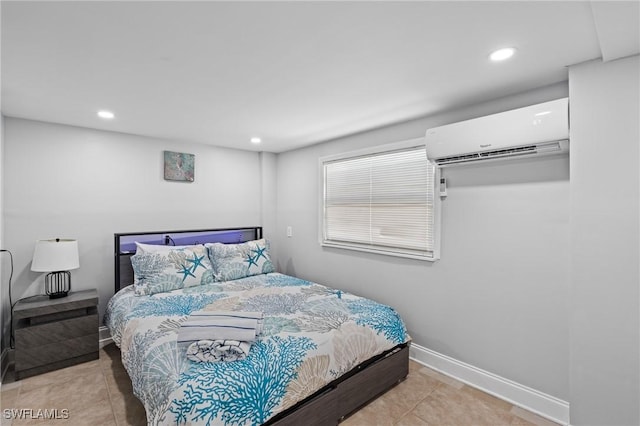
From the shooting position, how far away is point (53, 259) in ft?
8.85

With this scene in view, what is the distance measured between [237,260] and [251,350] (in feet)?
5.90

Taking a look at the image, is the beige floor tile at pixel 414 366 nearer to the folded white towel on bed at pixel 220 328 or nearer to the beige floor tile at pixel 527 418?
the beige floor tile at pixel 527 418

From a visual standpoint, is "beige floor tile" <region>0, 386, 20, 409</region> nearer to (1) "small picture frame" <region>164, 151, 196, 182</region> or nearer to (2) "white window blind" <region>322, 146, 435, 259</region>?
(1) "small picture frame" <region>164, 151, 196, 182</region>

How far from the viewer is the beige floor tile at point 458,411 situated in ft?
6.78

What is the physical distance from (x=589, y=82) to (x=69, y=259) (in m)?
4.12

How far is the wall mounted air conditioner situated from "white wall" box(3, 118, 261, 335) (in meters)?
2.86

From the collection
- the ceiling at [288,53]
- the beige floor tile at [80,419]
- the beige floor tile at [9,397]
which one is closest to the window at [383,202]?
the ceiling at [288,53]

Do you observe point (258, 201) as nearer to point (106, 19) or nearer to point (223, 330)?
point (223, 330)

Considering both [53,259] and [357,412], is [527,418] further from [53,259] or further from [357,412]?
[53,259]

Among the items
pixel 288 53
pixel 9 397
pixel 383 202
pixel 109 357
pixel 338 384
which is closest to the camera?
pixel 288 53

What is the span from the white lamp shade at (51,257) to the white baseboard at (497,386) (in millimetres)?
3257

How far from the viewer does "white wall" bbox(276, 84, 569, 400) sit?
6.92ft

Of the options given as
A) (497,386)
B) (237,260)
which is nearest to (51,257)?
(237,260)

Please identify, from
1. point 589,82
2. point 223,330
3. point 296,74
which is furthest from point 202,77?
point 589,82
